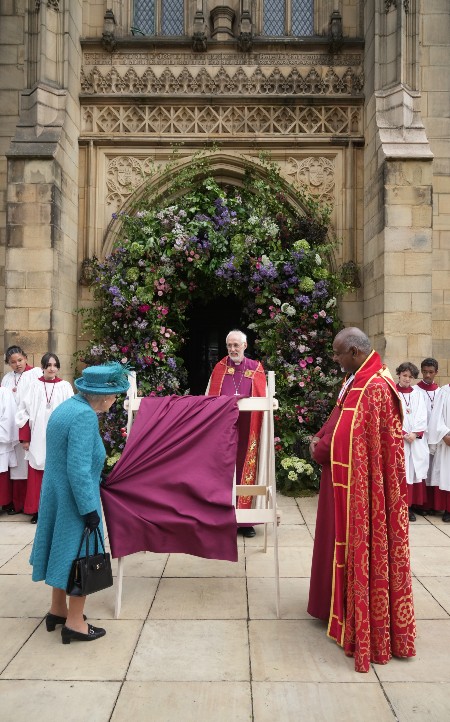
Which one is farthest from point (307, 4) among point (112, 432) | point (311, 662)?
point (311, 662)

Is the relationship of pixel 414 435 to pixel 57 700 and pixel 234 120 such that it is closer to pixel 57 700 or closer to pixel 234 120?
pixel 57 700

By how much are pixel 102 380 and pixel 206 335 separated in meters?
7.82

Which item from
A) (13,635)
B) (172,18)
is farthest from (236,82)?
(13,635)

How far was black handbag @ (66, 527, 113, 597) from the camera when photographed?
3.24 metres

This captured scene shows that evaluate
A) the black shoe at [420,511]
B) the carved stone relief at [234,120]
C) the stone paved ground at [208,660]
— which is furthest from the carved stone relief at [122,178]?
the black shoe at [420,511]

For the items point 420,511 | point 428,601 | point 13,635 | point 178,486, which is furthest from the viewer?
point 420,511

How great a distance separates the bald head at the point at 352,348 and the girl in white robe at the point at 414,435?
3301 mm

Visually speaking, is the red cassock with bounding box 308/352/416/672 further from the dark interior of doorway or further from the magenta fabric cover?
the dark interior of doorway

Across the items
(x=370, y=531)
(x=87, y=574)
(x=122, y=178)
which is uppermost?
(x=122, y=178)

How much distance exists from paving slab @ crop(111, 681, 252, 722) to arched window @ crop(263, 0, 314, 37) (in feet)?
29.8

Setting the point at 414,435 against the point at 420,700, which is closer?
the point at 420,700

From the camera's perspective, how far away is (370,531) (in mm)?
3262

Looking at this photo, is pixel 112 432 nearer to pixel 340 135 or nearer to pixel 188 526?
pixel 188 526

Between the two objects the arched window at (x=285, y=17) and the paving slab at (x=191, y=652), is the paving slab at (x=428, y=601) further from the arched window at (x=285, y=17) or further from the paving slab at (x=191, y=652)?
the arched window at (x=285, y=17)
